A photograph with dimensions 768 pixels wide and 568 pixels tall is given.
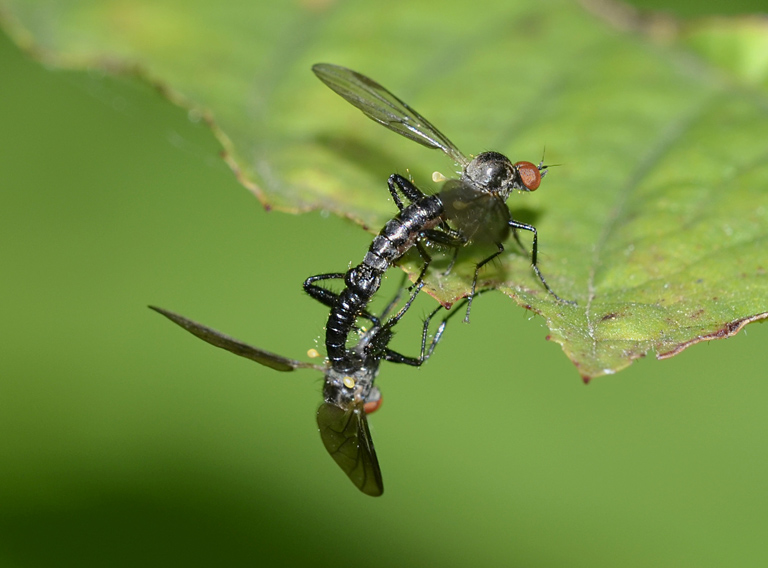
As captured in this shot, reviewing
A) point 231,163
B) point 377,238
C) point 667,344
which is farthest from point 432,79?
point 667,344

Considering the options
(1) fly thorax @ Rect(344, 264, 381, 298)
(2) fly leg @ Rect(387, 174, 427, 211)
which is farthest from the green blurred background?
(2) fly leg @ Rect(387, 174, 427, 211)

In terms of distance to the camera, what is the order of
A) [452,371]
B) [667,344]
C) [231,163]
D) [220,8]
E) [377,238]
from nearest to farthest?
[667,344]
[231,163]
[377,238]
[452,371]
[220,8]

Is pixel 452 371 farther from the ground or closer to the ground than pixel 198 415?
farther from the ground

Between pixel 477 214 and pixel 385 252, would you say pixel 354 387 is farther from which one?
pixel 477 214

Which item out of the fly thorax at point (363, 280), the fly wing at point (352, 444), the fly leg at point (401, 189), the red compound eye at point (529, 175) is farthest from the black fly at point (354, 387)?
the red compound eye at point (529, 175)

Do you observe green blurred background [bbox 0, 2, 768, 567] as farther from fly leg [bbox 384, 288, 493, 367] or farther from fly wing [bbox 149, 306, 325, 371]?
fly wing [bbox 149, 306, 325, 371]

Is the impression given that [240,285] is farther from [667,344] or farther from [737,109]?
[737,109]

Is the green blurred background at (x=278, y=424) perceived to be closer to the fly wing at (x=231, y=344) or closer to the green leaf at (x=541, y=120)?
the green leaf at (x=541, y=120)

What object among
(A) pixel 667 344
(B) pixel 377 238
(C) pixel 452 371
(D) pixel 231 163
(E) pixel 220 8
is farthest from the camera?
(E) pixel 220 8
